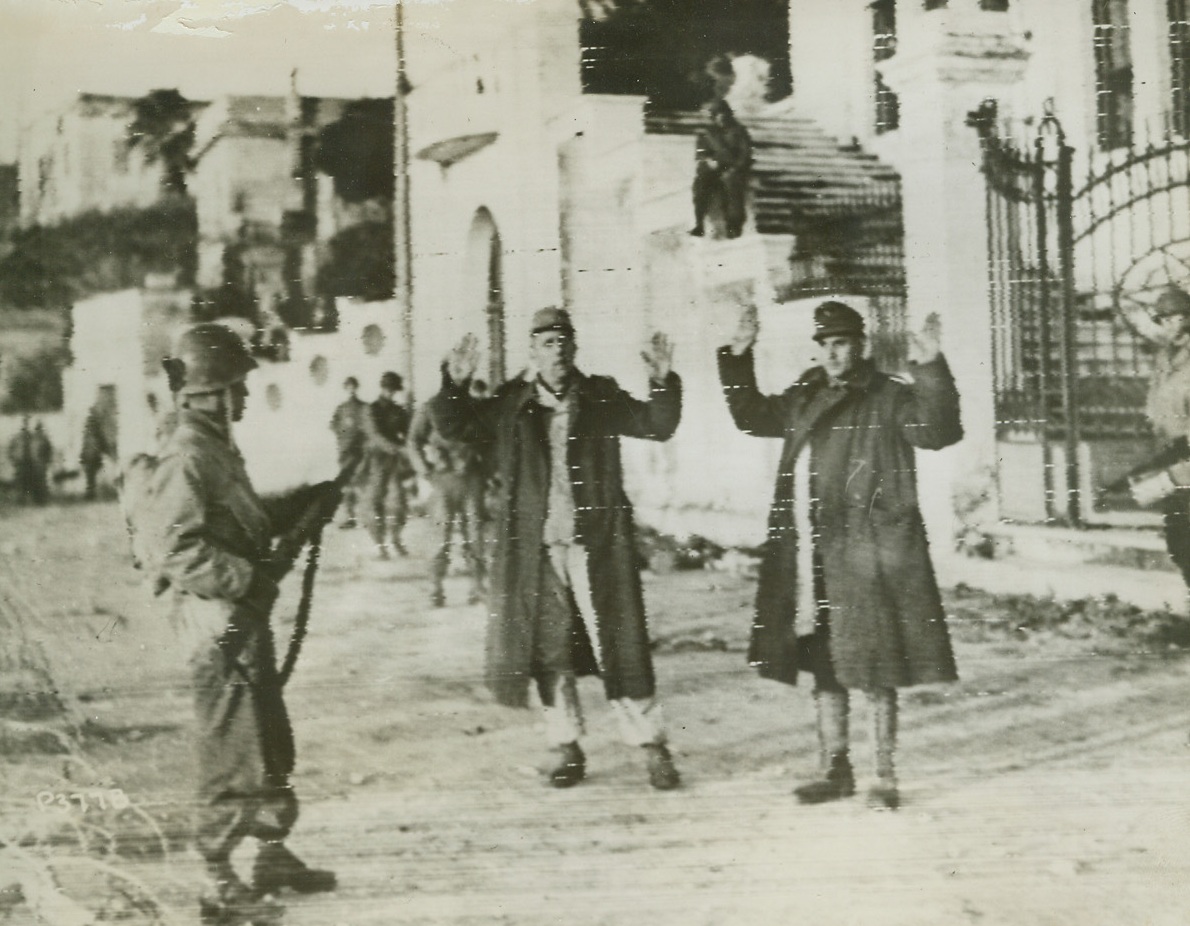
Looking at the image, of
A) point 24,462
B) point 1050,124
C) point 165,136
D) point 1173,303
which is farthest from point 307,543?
point 1173,303

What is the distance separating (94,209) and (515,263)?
1.16 meters

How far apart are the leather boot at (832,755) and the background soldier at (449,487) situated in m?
0.97

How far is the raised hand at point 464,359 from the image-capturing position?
2623mm

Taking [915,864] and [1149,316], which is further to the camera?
[1149,316]

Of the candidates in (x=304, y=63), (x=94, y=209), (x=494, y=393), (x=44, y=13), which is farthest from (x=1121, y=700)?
(x=44, y=13)

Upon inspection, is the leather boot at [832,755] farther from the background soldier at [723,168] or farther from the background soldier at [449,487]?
the background soldier at [723,168]

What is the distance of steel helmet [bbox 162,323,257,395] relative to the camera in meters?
2.60

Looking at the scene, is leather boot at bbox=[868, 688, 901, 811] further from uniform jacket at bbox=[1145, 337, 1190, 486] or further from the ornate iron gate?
uniform jacket at bbox=[1145, 337, 1190, 486]

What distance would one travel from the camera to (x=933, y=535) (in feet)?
A: 8.62

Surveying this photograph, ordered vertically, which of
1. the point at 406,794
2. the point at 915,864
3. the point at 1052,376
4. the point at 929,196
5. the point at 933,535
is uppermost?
the point at 929,196

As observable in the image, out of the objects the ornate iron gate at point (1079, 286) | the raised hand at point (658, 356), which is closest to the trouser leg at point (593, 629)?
the raised hand at point (658, 356)

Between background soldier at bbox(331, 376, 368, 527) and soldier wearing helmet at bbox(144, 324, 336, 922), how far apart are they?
0.63 feet

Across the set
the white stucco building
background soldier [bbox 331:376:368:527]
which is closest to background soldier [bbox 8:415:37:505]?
the white stucco building

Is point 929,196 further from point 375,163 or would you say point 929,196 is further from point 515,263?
point 375,163
